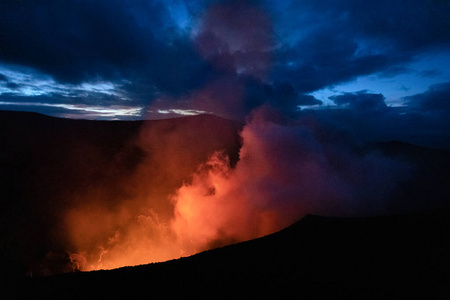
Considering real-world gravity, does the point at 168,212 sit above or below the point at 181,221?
above

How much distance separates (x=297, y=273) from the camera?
6.66 meters

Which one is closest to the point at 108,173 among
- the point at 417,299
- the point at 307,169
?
the point at 307,169

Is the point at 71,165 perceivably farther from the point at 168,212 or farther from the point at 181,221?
the point at 181,221

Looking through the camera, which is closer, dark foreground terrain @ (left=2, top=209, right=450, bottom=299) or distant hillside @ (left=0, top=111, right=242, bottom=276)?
dark foreground terrain @ (left=2, top=209, right=450, bottom=299)

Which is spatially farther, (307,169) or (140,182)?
(140,182)

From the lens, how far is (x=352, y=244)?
25.3 ft

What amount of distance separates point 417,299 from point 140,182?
19.0 metres

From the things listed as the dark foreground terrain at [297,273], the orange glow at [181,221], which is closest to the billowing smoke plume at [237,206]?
the orange glow at [181,221]

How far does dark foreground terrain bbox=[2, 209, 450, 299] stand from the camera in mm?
6105

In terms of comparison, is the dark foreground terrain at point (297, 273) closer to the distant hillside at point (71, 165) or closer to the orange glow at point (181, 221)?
the orange glow at point (181, 221)

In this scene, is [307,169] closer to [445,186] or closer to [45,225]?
[445,186]

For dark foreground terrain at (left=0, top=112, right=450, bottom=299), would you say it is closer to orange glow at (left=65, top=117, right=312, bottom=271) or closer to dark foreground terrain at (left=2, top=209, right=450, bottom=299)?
dark foreground terrain at (left=2, top=209, right=450, bottom=299)

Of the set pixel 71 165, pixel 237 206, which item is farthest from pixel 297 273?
pixel 71 165

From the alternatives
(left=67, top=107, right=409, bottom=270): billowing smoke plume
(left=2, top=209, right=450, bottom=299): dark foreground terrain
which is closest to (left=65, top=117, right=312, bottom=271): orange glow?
(left=67, top=107, right=409, bottom=270): billowing smoke plume
